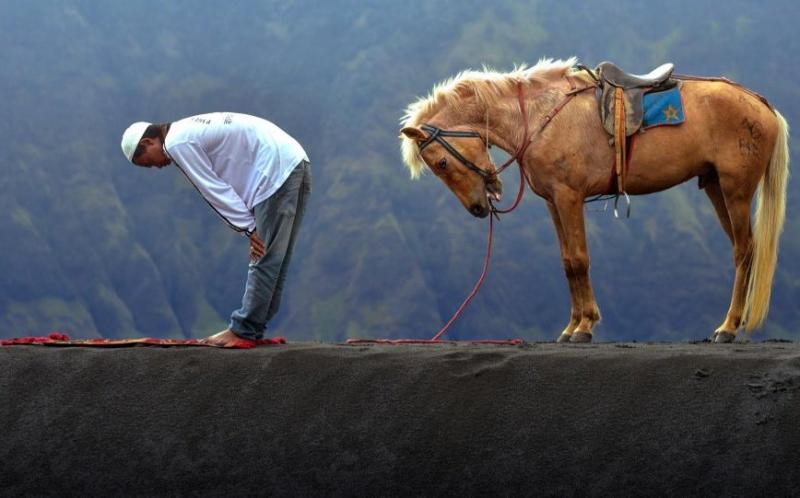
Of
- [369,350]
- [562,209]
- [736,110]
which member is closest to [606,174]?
[562,209]

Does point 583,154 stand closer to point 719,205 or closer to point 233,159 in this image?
point 719,205

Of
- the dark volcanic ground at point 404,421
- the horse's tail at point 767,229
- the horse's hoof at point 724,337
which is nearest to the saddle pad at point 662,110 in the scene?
the horse's tail at point 767,229

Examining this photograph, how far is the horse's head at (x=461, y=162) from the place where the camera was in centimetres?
853

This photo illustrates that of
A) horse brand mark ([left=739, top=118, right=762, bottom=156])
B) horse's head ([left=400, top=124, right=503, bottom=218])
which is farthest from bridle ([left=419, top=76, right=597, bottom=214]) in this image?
horse brand mark ([left=739, top=118, right=762, bottom=156])

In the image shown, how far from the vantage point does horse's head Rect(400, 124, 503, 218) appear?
28.0 feet

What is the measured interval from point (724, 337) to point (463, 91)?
233 cm

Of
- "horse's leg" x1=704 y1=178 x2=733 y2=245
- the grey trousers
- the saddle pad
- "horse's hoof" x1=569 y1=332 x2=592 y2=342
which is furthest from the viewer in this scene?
"horse's leg" x1=704 y1=178 x2=733 y2=245

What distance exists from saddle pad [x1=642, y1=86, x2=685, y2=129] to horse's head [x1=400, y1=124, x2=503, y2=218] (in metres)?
1.05

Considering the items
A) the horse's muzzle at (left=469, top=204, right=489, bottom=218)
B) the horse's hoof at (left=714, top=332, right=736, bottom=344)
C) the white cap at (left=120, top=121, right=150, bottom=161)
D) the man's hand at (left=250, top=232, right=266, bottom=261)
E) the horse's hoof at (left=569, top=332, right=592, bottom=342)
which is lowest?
the horse's hoof at (left=714, top=332, right=736, bottom=344)

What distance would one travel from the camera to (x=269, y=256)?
7320 mm

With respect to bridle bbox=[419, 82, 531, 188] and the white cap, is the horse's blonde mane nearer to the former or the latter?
bridle bbox=[419, 82, 531, 188]

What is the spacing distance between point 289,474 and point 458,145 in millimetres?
3069

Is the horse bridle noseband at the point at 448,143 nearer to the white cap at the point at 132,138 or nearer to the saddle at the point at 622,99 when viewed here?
the saddle at the point at 622,99

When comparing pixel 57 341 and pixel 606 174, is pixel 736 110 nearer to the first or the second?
pixel 606 174
